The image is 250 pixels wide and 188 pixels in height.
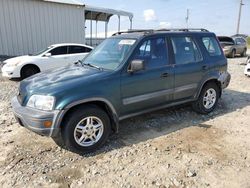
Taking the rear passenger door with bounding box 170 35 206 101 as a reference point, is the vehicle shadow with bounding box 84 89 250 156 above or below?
below

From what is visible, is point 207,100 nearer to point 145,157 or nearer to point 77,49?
point 145,157

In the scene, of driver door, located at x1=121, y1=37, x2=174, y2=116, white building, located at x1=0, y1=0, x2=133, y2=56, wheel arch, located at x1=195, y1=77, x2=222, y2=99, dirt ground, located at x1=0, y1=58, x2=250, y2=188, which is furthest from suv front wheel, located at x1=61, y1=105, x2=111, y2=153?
white building, located at x1=0, y1=0, x2=133, y2=56

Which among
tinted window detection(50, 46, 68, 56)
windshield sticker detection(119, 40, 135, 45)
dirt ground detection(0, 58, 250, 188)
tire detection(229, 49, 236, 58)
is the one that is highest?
windshield sticker detection(119, 40, 135, 45)

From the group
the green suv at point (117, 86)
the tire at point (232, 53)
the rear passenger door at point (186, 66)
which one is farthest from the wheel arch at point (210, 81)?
the tire at point (232, 53)

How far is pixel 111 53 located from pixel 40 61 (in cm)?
550

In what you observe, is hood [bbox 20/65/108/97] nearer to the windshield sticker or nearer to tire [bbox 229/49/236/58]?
the windshield sticker

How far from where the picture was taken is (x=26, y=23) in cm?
1455

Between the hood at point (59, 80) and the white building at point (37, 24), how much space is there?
11635mm

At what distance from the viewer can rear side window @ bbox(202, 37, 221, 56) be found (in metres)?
5.36

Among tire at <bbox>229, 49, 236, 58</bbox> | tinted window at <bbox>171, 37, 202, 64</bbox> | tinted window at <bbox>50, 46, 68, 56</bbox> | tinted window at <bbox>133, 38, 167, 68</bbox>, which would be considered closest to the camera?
tinted window at <bbox>133, 38, 167, 68</bbox>

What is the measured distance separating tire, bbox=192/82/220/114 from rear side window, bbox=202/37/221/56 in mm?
710

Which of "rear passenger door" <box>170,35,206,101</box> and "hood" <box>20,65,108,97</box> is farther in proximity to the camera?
"rear passenger door" <box>170,35,206,101</box>

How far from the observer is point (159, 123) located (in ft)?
16.4

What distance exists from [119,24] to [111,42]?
16.2 meters
